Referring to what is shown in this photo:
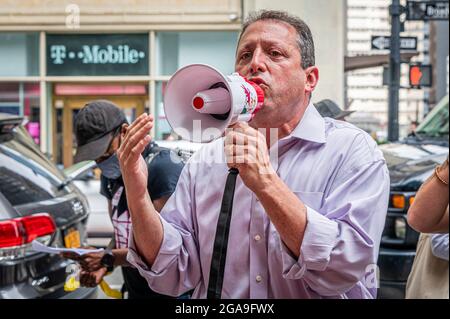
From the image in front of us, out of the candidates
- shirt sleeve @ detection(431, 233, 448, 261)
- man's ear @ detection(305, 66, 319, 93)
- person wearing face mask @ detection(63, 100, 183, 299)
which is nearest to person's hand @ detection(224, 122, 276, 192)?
man's ear @ detection(305, 66, 319, 93)

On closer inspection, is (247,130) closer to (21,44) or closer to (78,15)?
(78,15)

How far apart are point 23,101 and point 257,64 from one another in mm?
1857

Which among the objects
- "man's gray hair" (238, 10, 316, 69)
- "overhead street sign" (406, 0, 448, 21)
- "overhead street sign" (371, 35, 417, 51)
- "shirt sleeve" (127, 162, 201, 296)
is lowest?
"shirt sleeve" (127, 162, 201, 296)

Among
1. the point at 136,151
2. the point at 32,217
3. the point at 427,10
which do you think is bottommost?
the point at 32,217

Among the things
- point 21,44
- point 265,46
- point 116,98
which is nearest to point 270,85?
point 265,46

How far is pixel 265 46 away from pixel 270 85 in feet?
0.31

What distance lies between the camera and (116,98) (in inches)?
95.5

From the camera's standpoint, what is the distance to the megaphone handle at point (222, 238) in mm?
1466

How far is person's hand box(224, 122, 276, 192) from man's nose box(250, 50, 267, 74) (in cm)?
15

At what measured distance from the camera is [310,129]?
4.96ft

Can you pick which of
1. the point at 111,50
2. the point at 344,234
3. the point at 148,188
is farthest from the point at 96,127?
the point at 344,234

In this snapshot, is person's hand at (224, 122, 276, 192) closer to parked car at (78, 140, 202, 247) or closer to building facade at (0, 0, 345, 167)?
building facade at (0, 0, 345, 167)

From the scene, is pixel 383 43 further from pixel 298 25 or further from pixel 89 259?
pixel 89 259

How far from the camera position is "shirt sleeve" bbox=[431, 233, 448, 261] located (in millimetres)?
2040
